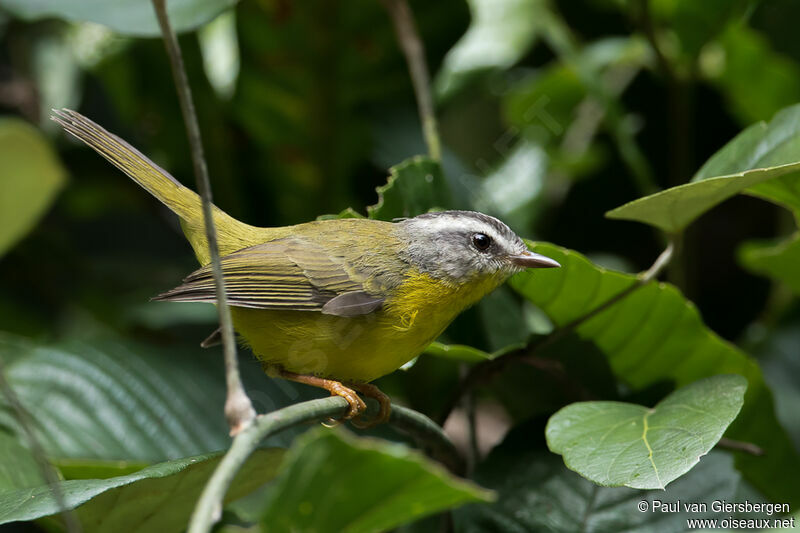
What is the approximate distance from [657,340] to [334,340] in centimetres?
91

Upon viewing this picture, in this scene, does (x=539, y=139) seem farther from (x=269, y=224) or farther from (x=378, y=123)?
(x=269, y=224)

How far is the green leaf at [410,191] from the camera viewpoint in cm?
224

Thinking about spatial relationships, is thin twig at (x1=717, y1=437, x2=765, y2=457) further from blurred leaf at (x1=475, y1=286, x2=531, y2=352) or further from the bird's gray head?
the bird's gray head

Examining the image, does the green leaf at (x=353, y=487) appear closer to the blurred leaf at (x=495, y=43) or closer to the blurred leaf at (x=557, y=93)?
the blurred leaf at (x=495, y=43)

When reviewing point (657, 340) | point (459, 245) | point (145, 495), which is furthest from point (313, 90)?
point (145, 495)

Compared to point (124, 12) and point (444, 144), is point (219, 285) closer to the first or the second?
point (124, 12)

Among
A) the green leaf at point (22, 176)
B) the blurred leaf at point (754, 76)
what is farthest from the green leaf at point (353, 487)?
the blurred leaf at point (754, 76)

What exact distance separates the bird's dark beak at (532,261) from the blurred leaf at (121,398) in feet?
2.86

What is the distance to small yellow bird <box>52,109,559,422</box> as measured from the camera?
6.84 feet

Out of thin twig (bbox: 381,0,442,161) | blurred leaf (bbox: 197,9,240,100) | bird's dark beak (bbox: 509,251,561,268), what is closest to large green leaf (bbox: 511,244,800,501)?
bird's dark beak (bbox: 509,251,561,268)

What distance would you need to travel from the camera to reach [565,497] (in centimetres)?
213

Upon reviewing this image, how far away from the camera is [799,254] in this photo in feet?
7.96

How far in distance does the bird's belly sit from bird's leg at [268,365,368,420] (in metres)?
0.02

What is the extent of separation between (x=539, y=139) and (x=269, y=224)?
53.1 inches
